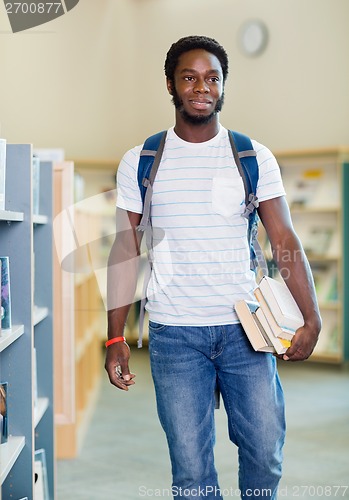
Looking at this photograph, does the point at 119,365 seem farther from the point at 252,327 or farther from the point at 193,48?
the point at 193,48

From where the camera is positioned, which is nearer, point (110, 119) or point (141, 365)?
point (141, 365)

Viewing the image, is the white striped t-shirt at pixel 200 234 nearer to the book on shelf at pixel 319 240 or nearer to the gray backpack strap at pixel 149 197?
the gray backpack strap at pixel 149 197

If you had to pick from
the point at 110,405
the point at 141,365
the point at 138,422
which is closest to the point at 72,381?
the point at 138,422

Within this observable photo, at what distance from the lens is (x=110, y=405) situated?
14.5ft

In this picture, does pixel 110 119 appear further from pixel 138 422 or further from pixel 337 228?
pixel 138 422

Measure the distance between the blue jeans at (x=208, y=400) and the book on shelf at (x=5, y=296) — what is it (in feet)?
1.35

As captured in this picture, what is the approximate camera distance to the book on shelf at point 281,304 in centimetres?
181

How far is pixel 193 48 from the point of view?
1.91 m

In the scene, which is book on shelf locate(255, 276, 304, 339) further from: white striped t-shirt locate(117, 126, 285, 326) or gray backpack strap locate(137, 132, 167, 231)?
gray backpack strap locate(137, 132, 167, 231)

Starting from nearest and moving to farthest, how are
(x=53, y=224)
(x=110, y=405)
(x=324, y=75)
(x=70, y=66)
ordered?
(x=53, y=224)
(x=110, y=405)
(x=324, y=75)
(x=70, y=66)

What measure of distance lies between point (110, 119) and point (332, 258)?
2.23 meters

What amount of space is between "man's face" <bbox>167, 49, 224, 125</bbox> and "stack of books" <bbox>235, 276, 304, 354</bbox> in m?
0.44

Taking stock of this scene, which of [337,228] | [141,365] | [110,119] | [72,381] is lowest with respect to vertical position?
[141,365]

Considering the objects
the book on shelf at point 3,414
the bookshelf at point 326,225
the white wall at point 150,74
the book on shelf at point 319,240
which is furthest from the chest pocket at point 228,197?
the book on shelf at point 319,240
